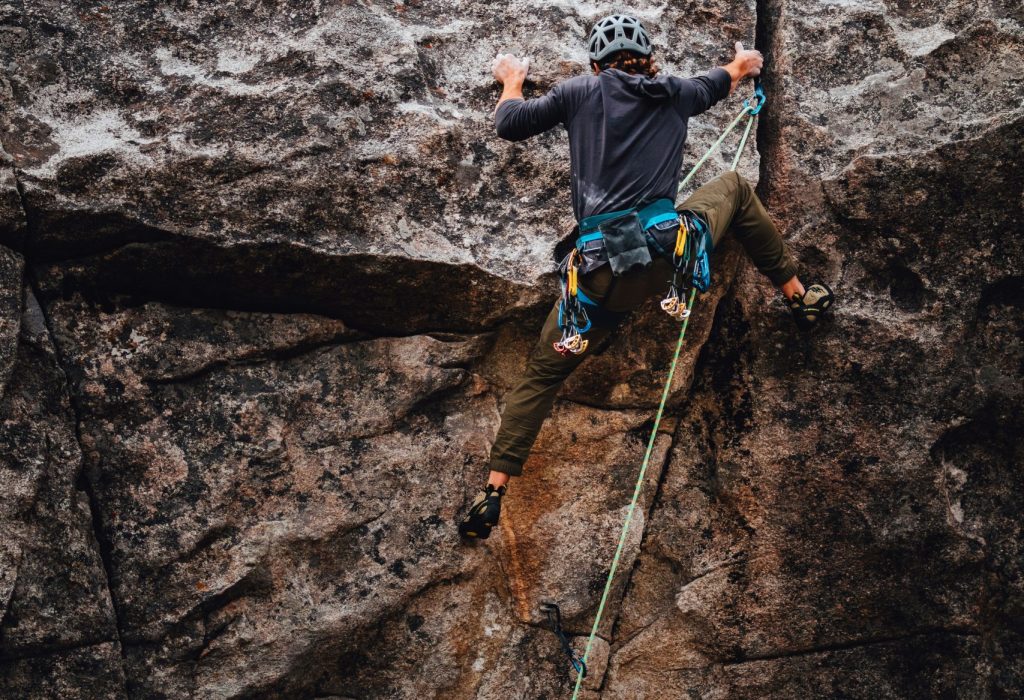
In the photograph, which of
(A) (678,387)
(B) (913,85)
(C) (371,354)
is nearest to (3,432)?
(C) (371,354)

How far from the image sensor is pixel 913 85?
5.55 m

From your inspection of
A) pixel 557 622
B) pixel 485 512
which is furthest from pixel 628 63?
pixel 557 622

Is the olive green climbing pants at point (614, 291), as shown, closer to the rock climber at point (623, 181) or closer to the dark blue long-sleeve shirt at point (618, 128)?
the rock climber at point (623, 181)

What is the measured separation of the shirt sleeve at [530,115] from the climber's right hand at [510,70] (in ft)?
1.16

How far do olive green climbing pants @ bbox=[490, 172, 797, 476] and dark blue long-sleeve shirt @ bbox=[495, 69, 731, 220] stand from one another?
0.96 ft

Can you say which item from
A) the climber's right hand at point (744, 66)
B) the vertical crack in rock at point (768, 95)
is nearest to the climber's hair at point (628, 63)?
the climber's right hand at point (744, 66)

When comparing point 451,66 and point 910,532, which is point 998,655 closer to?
point 910,532

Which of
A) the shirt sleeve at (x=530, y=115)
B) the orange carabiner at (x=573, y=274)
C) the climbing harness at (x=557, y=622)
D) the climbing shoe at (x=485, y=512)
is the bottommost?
the climbing harness at (x=557, y=622)

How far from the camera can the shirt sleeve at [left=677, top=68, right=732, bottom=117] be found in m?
4.90

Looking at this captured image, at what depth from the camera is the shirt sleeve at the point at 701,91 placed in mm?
4898

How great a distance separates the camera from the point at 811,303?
17.6ft

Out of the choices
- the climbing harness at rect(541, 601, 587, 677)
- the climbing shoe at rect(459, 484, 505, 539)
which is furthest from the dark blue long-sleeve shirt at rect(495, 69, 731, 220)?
the climbing harness at rect(541, 601, 587, 677)

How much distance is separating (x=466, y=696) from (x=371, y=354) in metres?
2.03

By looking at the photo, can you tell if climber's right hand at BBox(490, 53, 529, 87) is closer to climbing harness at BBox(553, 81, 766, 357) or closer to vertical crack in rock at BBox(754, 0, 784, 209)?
climbing harness at BBox(553, 81, 766, 357)
